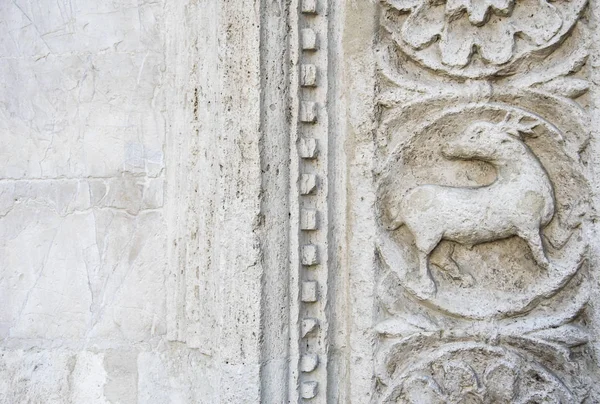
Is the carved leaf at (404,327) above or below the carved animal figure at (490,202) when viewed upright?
below

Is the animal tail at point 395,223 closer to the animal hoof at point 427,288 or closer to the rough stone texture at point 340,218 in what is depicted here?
the rough stone texture at point 340,218

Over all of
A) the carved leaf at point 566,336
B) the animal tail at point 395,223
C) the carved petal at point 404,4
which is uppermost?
the carved petal at point 404,4

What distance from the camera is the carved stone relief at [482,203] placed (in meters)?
1.52

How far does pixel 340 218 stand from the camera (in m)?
1.64

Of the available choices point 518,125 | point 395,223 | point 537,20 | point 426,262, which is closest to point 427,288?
point 426,262

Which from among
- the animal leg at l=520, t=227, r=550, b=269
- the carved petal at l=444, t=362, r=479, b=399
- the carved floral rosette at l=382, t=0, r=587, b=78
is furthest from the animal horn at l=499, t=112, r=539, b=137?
the carved petal at l=444, t=362, r=479, b=399

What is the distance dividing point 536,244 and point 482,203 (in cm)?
16

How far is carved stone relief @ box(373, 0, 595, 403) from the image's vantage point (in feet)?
5.00

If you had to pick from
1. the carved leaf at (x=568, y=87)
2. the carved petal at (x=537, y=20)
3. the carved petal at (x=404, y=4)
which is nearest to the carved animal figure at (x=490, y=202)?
the carved leaf at (x=568, y=87)

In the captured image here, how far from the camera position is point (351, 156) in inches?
64.7

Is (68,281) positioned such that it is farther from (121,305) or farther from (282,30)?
(282,30)

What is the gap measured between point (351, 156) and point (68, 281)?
839 mm

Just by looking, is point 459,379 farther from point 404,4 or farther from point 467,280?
point 404,4

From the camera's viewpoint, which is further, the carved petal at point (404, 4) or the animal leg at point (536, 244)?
the carved petal at point (404, 4)
